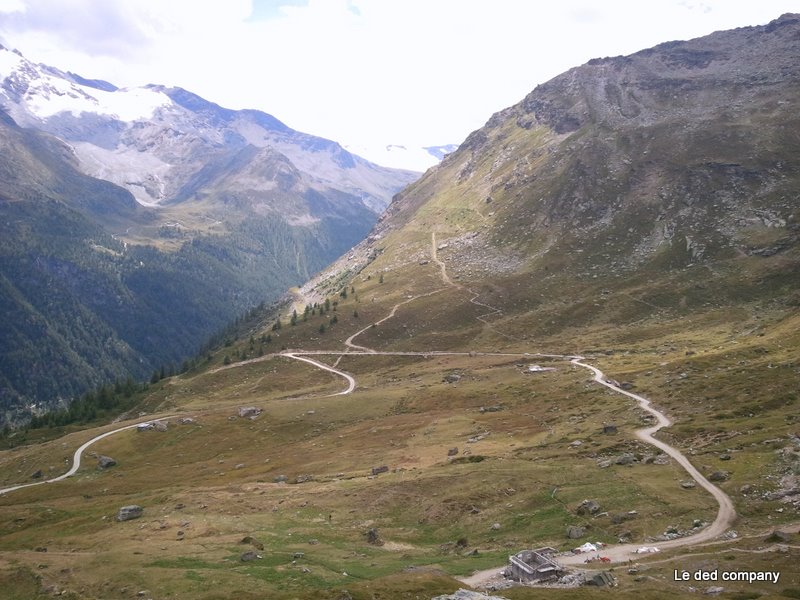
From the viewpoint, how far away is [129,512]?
8269 cm

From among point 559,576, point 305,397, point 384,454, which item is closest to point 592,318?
point 305,397

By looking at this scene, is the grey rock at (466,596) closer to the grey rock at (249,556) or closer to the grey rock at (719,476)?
the grey rock at (249,556)

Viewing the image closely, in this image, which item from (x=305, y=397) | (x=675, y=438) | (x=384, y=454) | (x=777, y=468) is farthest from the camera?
(x=305, y=397)

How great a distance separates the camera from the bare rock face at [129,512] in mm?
81875

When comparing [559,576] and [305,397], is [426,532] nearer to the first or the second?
[559,576]

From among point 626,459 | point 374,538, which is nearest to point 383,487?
point 374,538

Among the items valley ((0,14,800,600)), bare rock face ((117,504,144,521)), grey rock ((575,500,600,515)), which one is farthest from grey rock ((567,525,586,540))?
bare rock face ((117,504,144,521))

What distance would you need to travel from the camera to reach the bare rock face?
81.9 meters

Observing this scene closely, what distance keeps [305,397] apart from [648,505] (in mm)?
115696

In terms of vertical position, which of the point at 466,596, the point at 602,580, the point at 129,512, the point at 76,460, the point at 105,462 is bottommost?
the point at 105,462

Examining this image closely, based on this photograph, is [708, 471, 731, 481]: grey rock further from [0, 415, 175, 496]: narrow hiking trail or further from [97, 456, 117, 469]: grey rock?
[0, 415, 175, 496]: narrow hiking trail

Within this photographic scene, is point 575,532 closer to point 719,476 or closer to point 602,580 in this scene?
point 602,580

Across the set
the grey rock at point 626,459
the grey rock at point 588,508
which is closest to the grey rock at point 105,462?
the grey rock at point 588,508

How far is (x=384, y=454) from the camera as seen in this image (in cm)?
10081
